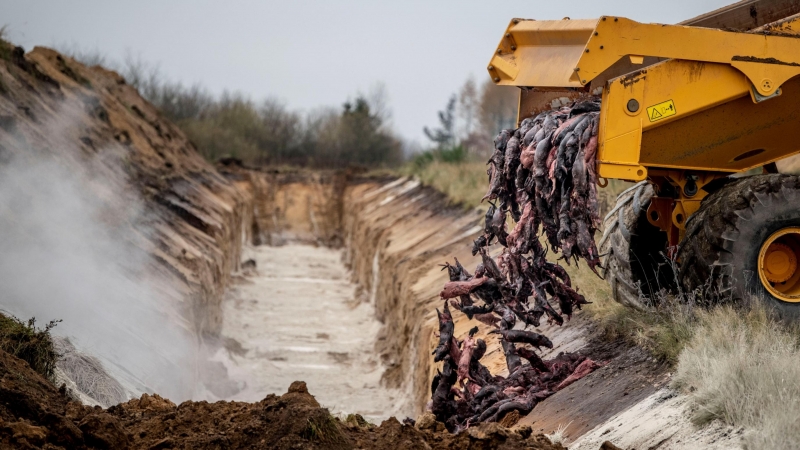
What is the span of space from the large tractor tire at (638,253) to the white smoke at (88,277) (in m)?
4.68

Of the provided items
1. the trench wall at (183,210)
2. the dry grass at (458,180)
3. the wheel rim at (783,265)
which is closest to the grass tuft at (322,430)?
the wheel rim at (783,265)

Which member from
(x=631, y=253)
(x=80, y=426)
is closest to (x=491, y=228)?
(x=631, y=253)

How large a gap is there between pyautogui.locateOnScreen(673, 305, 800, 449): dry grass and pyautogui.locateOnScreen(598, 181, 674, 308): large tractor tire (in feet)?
4.20

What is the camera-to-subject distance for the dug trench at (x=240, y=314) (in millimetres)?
6180

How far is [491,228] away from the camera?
27.9ft

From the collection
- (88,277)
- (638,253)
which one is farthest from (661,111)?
(88,277)

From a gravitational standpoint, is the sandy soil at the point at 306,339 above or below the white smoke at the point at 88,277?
below

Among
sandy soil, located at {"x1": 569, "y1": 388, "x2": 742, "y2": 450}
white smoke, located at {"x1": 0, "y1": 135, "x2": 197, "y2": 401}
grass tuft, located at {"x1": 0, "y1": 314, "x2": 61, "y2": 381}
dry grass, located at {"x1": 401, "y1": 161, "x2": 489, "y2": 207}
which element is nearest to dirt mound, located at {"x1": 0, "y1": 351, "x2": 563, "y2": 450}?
sandy soil, located at {"x1": 569, "y1": 388, "x2": 742, "y2": 450}

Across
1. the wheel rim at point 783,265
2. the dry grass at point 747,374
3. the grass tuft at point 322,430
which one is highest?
the wheel rim at point 783,265

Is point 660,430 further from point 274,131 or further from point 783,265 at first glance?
point 274,131

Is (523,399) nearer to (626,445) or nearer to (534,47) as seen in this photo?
(626,445)

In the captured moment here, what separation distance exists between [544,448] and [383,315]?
13926 mm

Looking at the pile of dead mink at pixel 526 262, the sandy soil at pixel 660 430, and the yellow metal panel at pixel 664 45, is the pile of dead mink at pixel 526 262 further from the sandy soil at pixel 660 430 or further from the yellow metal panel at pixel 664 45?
the sandy soil at pixel 660 430

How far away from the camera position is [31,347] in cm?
775
